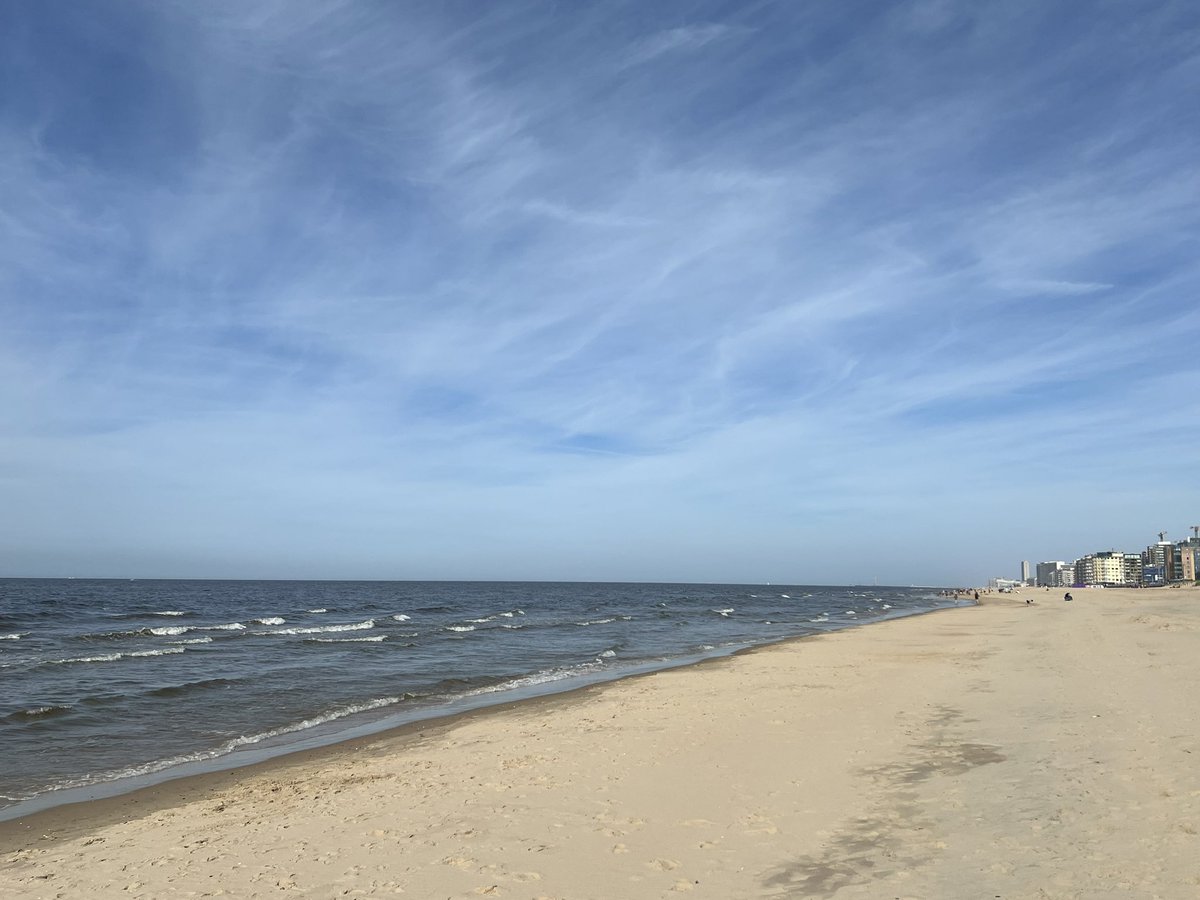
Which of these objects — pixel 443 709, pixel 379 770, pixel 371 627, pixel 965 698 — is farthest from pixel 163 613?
pixel 965 698

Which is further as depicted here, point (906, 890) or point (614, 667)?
point (614, 667)

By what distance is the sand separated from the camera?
255 inches

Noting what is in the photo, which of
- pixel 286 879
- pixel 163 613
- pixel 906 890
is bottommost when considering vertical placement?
pixel 163 613

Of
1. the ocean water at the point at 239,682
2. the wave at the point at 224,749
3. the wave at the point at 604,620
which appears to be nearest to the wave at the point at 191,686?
the ocean water at the point at 239,682

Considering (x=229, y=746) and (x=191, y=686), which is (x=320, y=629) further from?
(x=229, y=746)

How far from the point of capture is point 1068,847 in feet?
21.9

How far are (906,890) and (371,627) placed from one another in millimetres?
43107

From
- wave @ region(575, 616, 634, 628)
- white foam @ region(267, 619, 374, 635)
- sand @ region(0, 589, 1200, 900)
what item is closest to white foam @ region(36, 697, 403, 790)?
sand @ region(0, 589, 1200, 900)

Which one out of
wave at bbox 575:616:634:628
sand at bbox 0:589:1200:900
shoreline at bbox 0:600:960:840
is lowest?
wave at bbox 575:616:634:628

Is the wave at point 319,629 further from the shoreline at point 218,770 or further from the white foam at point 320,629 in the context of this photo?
the shoreline at point 218,770

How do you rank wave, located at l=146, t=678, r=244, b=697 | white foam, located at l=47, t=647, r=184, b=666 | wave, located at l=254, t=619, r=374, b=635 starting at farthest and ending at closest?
wave, located at l=254, t=619, r=374, b=635, white foam, located at l=47, t=647, r=184, b=666, wave, located at l=146, t=678, r=244, b=697

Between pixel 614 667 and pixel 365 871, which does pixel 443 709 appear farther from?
pixel 365 871

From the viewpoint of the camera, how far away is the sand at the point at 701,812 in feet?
21.3

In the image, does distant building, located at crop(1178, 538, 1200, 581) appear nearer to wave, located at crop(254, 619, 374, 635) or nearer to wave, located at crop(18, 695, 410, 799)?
wave, located at crop(254, 619, 374, 635)
